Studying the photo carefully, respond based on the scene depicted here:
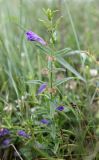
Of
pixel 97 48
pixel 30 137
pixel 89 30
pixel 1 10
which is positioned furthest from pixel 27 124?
pixel 1 10

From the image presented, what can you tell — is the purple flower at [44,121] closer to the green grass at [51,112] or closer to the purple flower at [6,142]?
the green grass at [51,112]

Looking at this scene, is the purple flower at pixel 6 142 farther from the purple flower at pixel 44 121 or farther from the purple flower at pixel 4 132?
the purple flower at pixel 44 121

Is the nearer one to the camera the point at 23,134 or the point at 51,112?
the point at 51,112

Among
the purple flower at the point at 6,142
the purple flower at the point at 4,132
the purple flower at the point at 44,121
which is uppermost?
the purple flower at the point at 44,121

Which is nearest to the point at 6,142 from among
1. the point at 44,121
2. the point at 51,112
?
the point at 44,121

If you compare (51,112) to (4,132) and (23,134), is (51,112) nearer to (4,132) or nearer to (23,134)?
(23,134)

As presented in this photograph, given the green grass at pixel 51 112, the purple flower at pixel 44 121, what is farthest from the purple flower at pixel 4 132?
the purple flower at pixel 44 121

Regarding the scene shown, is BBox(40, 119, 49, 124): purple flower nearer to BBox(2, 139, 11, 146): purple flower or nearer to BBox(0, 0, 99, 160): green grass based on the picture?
BBox(0, 0, 99, 160): green grass

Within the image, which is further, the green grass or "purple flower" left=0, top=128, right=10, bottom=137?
"purple flower" left=0, top=128, right=10, bottom=137

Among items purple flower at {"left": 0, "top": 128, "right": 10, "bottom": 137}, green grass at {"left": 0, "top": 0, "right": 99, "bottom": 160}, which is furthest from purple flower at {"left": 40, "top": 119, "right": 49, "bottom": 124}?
purple flower at {"left": 0, "top": 128, "right": 10, "bottom": 137}

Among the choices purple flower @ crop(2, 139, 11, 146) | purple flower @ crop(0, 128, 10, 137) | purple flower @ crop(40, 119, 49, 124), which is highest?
purple flower @ crop(40, 119, 49, 124)

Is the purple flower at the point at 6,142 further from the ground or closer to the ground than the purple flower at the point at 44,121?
closer to the ground

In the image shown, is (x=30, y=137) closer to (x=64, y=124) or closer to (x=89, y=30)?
(x=64, y=124)

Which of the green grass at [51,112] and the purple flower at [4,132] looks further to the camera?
the purple flower at [4,132]
